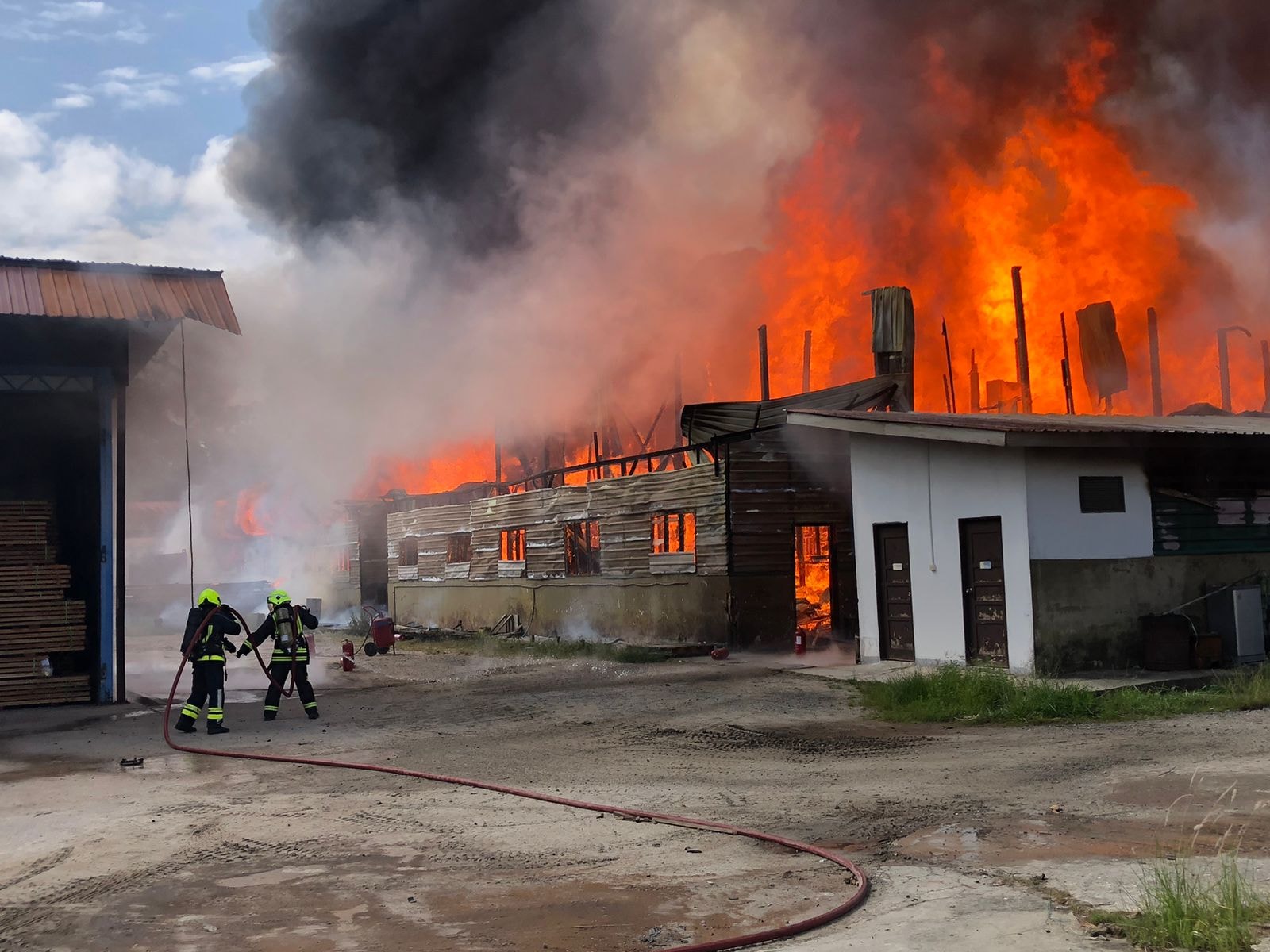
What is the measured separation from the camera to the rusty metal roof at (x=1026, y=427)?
1320 centimetres

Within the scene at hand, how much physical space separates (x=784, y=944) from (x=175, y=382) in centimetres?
2682

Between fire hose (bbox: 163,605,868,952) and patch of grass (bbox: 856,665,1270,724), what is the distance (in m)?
4.93

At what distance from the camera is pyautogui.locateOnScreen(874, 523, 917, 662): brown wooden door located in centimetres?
1565

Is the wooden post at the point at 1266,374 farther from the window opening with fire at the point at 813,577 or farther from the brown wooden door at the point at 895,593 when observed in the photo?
the brown wooden door at the point at 895,593

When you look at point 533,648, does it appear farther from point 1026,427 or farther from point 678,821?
point 678,821

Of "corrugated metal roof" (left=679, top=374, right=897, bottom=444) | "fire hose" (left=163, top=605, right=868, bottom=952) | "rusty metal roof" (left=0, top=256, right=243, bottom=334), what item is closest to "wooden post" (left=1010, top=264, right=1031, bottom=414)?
"corrugated metal roof" (left=679, top=374, right=897, bottom=444)

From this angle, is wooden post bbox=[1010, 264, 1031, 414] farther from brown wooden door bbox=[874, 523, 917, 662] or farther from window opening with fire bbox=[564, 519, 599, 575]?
brown wooden door bbox=[874, 523, 917, 662]

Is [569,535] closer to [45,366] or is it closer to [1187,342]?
[45,366]

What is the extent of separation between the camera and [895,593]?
624 inches

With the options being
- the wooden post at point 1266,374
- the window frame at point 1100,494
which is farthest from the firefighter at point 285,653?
the wooden post at point 1266,374

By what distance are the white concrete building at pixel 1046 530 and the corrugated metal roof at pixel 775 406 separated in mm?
4156

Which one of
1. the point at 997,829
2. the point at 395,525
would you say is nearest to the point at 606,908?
the point at 997,829

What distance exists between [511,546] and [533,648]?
5123 millimetres

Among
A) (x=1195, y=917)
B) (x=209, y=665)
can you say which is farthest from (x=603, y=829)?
(x=209, y=665)
